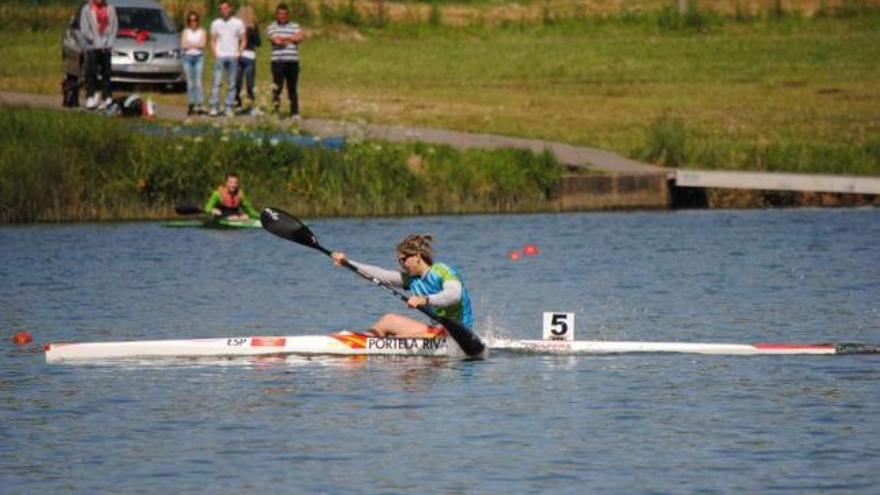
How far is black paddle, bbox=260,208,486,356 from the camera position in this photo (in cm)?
2623

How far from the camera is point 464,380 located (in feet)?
84.5

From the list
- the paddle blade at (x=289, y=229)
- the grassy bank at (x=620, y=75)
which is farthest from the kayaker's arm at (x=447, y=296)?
the grassy bank at (x=620, y=75)

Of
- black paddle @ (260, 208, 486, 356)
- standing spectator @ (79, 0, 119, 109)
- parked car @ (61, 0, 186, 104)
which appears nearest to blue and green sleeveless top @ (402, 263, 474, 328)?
black paddle @ (260, 208, 486, 356)

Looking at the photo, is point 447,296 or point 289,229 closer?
point 447,296

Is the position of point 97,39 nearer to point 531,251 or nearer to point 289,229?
point 531,251

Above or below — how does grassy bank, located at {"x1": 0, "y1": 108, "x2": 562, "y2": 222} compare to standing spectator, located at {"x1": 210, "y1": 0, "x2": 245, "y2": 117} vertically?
below

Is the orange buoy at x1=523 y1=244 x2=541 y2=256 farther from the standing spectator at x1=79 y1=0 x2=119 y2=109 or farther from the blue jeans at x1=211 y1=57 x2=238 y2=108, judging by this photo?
the standing spectator at x1=79 y1=0 x2=119 y2=109

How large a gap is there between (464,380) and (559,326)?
1.53m

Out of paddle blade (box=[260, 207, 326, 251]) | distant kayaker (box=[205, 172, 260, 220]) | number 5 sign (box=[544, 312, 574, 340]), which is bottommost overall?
distant kayaker (box=[205, 172, 260, 220])

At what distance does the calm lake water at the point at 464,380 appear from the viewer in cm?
2109

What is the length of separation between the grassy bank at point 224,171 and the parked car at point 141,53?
615cm

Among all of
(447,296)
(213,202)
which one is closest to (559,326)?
(447,296)

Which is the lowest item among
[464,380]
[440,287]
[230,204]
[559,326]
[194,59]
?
[230,204]

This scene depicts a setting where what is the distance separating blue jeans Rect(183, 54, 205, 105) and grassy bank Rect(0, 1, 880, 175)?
2.83 meters
